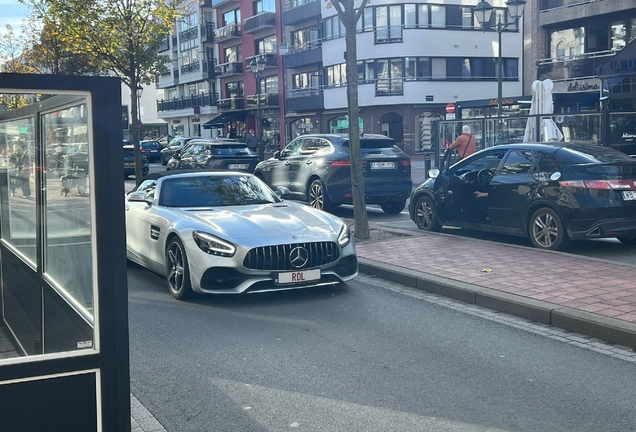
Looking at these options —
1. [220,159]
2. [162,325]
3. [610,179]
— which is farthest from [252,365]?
[220,159]

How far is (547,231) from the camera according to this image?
9.89 meters

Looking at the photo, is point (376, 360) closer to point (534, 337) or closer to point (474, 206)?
point (534, 337)

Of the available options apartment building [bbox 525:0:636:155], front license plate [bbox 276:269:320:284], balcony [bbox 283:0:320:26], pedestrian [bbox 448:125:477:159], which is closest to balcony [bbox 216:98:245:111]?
balcony [bbox 283:0:320:26]

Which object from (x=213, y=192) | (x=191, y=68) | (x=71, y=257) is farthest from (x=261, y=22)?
(x=71, y=257)

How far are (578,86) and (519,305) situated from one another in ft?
98.8

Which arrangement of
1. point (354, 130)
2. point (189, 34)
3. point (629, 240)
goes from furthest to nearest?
1. point (189, 34)
2. point (354, 130)
3. point (629, 240)

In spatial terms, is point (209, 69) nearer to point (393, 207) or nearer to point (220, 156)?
point (220, 156)

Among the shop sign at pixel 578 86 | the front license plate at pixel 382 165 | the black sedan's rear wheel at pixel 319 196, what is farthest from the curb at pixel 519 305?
the shop sign at pixel 578 86

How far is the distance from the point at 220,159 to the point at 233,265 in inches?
673

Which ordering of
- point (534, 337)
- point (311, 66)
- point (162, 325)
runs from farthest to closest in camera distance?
point (311, 66) < point (162, 325) < point (534, 337)

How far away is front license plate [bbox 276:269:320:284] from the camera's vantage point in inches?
287

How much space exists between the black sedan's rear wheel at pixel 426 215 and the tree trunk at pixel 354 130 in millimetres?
1369

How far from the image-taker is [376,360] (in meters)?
5.56

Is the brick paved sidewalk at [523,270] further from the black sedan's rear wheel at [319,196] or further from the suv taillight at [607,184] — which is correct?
the black sedan's rear wheel at [319,196]
